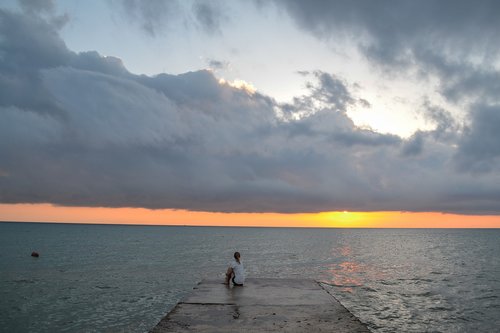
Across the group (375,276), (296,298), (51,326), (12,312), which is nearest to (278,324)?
(296,298)

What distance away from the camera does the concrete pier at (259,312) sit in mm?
11281

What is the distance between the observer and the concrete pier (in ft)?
37.0

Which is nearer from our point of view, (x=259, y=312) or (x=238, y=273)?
(x=259, y=312)

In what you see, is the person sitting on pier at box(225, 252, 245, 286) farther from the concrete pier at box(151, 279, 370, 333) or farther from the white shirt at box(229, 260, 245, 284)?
the concrete pier at box(151, 279, 370, 333)

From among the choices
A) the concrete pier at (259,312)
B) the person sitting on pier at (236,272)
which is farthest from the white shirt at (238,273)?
the concrete pier at (259,312)

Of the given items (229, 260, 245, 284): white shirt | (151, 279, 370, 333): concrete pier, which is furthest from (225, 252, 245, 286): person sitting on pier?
(151, 279, 370, 333): concrete pier

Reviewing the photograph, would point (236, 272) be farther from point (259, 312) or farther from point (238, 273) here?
point (259, 312)

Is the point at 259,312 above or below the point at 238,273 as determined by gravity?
below

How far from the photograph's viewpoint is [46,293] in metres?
29.9

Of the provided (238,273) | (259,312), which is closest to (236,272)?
(238,273)

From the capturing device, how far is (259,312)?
1321 cm

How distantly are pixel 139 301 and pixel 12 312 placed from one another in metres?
7.66

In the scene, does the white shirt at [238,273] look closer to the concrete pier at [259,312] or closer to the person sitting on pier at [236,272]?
the person sitting on pier at [236,272]

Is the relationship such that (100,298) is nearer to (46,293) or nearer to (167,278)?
(46,293)
